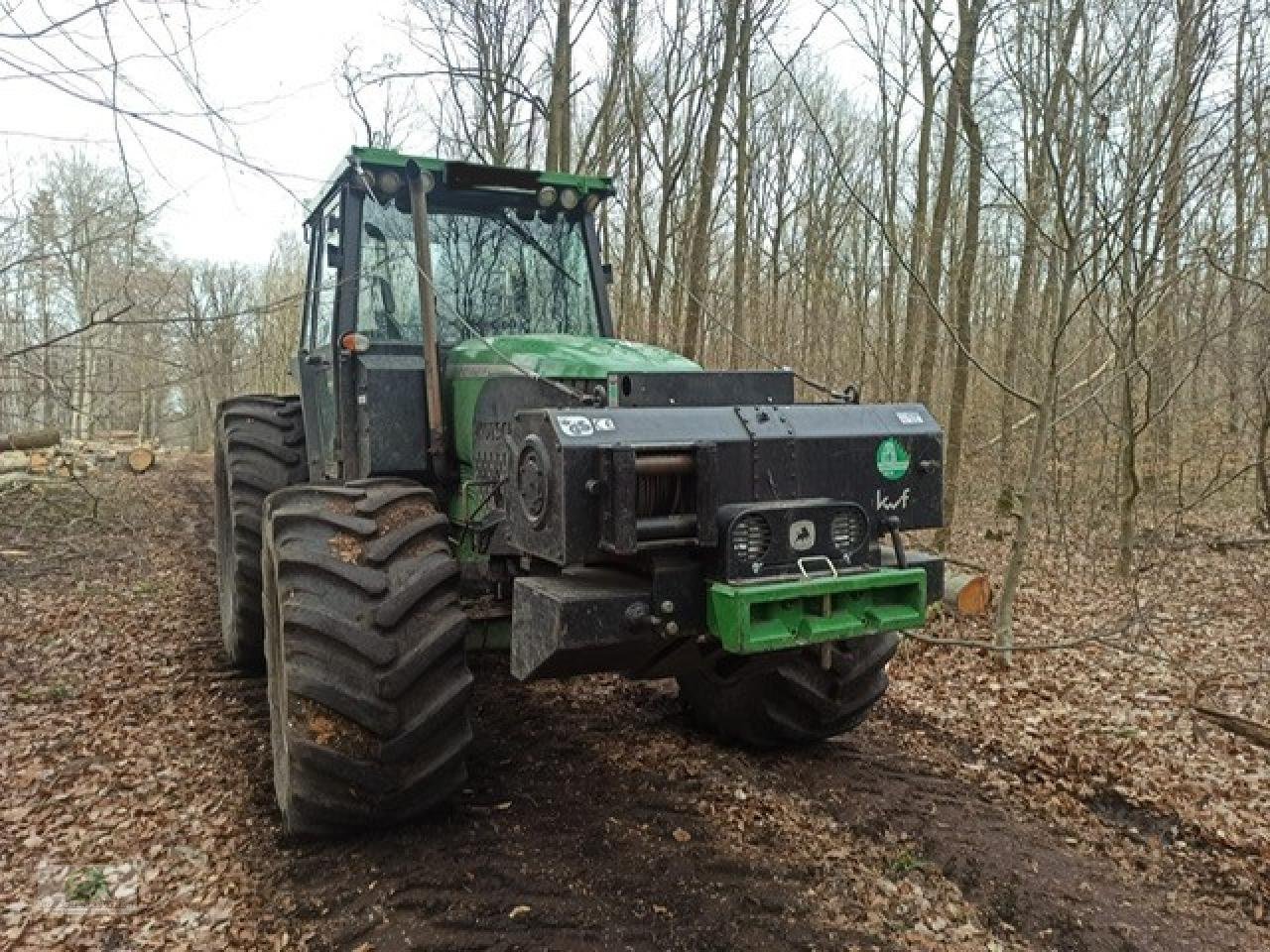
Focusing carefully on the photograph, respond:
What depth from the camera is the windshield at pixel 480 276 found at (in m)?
4.84

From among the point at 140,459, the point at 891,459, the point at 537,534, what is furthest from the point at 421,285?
the point at 140,459

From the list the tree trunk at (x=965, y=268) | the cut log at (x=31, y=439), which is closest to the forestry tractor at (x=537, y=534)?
the tree trunk at (x=965, y=268)

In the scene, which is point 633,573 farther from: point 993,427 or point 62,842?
point 993,427

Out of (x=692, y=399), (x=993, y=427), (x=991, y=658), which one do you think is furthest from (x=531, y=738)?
(x=993, y=427)

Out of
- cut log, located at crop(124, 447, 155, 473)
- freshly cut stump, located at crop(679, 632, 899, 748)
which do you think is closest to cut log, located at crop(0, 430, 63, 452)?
cut log, located at crop(124, 447, 155, 473)

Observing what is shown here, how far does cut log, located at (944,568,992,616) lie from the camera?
7727 mm

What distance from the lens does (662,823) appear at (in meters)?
3.97

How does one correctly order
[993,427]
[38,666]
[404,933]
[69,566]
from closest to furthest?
[404,933]
[38,666]
[69,566]
[993,427]

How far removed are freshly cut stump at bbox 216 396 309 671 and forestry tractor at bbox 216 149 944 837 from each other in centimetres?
86

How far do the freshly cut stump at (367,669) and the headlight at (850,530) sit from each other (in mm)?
1366

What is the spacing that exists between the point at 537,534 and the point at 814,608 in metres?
0.94

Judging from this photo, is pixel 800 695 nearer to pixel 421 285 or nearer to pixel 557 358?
pixel 557 358

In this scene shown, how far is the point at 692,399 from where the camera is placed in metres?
3.64

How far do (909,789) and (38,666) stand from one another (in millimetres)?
5331
